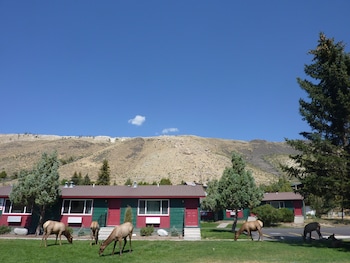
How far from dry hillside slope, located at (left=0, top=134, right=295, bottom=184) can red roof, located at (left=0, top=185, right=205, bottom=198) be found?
144 feet

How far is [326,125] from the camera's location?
19.1 metres

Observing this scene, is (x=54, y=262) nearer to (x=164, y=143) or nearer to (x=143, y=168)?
(x=143, y=168)

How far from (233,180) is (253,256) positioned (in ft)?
46.4

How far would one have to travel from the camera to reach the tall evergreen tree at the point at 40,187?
24703 millimetres

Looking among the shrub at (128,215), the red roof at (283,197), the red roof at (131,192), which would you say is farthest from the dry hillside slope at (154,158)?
the shrub at (128,215)

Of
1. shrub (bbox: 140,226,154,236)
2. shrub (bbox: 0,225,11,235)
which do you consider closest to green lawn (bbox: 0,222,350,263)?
shrub (bbox: 140,226,154,236)

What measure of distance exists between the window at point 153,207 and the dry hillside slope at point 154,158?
49.6 meters

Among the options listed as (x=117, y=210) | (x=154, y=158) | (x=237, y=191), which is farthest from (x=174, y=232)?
(x=154, y=158)

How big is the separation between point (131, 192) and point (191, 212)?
6.20 m

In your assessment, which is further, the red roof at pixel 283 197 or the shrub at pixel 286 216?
the red roof at pixel 283 197

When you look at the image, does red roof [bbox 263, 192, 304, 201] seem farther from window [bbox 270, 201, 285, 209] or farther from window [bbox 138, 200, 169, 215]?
window [bbox 138, 200, 169, 215]

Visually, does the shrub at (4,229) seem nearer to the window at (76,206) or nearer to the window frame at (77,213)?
the window frame at (77,213)

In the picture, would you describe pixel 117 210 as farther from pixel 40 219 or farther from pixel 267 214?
pixel 267 214

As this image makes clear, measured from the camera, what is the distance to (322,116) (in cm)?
1920
